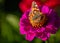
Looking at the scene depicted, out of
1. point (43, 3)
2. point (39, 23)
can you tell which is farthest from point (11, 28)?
point (39, 23)

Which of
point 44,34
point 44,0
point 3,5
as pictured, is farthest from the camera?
point 3,5

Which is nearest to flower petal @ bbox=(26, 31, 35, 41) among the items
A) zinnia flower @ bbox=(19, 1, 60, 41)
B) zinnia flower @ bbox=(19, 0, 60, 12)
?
zinnia flower @ bbox=(19, 1, 60, 41)

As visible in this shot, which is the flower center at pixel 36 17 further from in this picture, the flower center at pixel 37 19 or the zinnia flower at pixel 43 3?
the zinnia flower at pixel 43 3

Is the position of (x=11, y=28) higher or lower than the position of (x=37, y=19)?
lower

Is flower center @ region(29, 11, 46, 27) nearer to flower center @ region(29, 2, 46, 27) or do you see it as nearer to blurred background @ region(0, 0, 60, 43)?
flower center @ region(29, 2, 46, 27)

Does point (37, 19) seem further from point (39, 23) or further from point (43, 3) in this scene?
point (43, 3)

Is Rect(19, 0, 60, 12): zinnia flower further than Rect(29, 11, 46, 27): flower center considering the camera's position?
Yes

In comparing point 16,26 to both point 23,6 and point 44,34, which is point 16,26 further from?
point 44,34

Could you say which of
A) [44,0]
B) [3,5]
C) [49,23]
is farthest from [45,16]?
[3,5]
